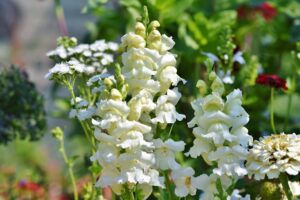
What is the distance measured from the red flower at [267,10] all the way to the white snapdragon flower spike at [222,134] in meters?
1.69

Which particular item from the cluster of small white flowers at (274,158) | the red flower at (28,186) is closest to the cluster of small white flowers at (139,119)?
the cluster of small white flowers at (274,158)

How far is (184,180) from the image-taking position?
5.22ft

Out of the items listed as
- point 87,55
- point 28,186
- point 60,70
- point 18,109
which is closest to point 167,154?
point 60,70

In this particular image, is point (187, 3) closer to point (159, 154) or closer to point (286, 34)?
point (286, 34)

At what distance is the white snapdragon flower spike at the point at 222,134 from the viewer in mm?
1470

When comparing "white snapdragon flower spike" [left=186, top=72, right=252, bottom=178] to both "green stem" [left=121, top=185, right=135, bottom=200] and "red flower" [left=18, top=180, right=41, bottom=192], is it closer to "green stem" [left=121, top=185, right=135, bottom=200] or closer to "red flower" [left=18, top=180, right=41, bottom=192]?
"green stem" [left=121, top=185, right=135, bottom=200]

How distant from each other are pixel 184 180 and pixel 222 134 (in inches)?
6.6

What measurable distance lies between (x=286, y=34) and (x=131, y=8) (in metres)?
0.65

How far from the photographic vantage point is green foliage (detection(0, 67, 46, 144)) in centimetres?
225

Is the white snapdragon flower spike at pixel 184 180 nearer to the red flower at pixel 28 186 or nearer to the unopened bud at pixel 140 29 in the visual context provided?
the unopened bud at pixel 140 29

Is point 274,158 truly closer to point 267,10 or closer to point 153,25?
point 153,25

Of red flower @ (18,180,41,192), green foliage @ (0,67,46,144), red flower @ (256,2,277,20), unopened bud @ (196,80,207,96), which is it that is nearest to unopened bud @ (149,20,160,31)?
unopened bud @ (196,80,207,96)

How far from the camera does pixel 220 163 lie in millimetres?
1478

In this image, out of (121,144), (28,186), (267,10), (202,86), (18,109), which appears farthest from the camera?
(267,10)
